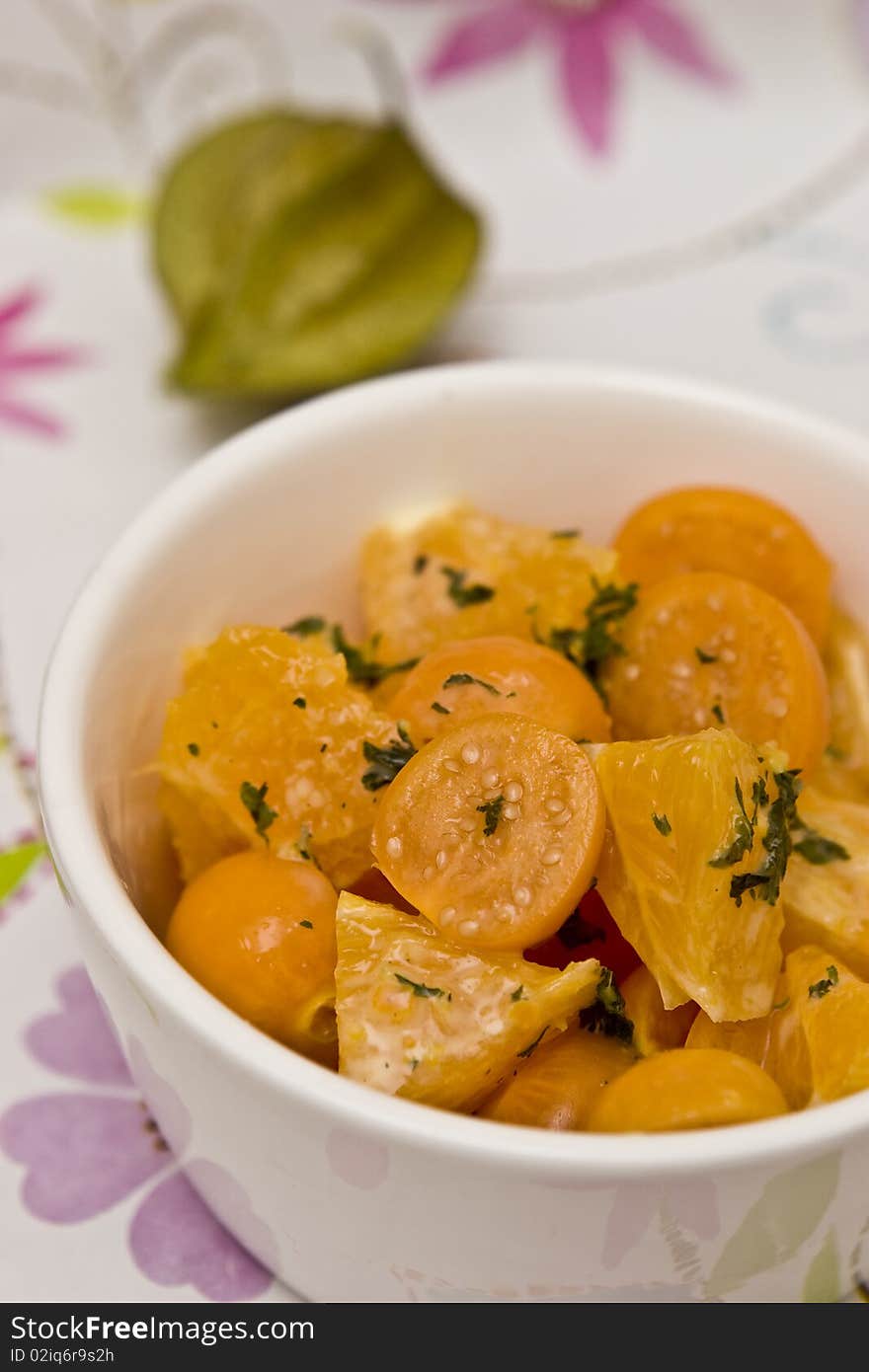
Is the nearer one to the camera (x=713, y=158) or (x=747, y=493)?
(x=747, y=493)

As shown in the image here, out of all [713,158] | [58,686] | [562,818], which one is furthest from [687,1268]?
[713,158]

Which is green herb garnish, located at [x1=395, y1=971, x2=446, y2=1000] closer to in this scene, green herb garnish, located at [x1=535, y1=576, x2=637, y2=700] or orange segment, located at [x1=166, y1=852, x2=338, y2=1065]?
orange segment, located at [x1=166, y1=852, x2=338, y2=1065]

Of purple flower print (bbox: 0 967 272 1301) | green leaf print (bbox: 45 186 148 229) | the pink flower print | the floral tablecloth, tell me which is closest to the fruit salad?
purple flower print (bbox: 0 967 272 1301)

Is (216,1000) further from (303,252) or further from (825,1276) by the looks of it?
(303,252)

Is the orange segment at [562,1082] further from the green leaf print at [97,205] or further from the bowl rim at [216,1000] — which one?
the green leaf print at [97,205]

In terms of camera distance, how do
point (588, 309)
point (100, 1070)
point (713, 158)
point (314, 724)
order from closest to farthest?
point (314, 724) < point (100, 1070) < point (588, 309) < point (713, 158)

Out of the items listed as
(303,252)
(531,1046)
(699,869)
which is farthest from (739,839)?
(303,252)
